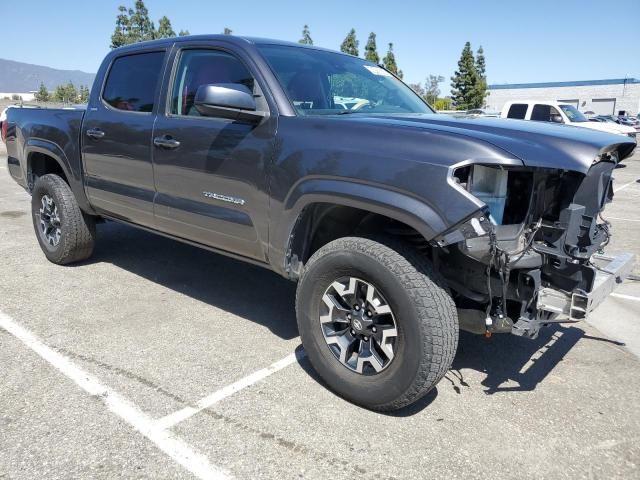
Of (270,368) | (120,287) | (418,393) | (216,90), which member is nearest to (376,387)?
(418,393)

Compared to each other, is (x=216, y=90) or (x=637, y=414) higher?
(x=216, y=90)

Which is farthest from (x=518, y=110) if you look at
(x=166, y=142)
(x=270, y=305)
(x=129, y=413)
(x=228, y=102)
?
(x=129, y=413)

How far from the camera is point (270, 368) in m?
3.40

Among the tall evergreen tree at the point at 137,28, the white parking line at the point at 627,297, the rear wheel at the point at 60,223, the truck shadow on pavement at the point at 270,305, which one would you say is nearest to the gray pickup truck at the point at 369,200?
the truck shadow on pavement at the point at 270,305

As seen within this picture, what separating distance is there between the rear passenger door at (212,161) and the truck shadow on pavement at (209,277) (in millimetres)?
784

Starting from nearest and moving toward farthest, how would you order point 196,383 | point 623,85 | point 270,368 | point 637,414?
point 637,414
point 196,383
point 270,368
point 623,85

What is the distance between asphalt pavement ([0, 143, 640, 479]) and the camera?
251cm

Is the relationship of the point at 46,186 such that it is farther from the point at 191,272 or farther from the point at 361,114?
the point at 361,114

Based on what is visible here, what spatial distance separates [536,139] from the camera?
2635 millimetres

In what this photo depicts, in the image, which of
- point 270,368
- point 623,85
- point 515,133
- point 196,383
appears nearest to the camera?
point 515,133

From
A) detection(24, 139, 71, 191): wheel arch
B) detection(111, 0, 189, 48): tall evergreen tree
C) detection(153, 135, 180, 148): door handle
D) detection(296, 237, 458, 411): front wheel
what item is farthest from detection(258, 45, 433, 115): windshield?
detection(111, 0, 189, 48): tall evergreen tree

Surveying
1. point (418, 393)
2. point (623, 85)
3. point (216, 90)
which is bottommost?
point (418, 393)

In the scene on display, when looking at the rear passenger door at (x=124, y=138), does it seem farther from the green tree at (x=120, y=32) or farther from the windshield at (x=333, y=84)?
the green tree at (x=120, y=32)

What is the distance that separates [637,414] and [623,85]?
78529 mm
